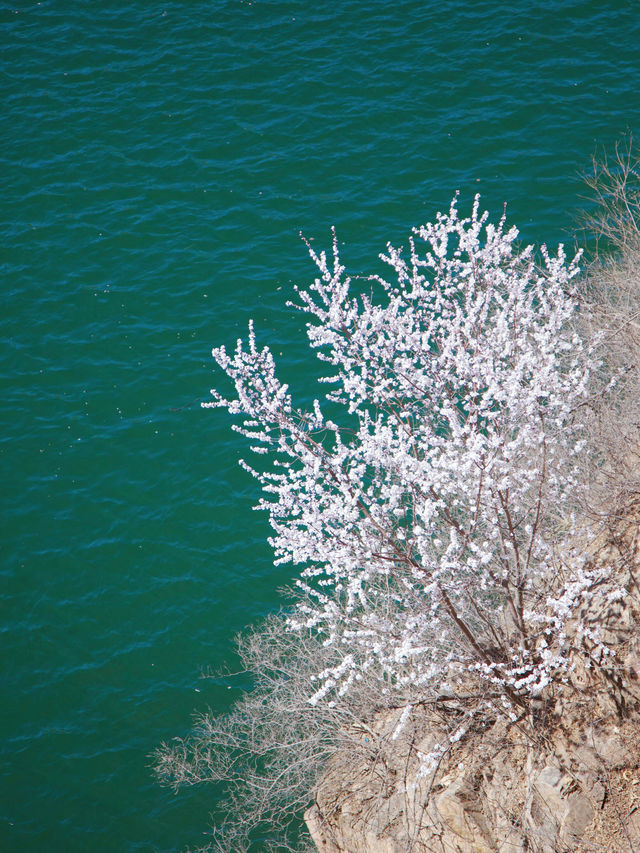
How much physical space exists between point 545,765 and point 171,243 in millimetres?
21751

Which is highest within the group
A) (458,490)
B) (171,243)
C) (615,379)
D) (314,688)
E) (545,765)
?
(615,379)

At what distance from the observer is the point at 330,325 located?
11.6 meters

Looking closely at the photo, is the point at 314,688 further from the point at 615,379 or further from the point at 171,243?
the point at 171,243

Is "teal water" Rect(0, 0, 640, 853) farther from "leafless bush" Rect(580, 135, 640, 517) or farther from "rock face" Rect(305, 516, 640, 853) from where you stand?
"rock face" Rect(305, 516, 640, 853)

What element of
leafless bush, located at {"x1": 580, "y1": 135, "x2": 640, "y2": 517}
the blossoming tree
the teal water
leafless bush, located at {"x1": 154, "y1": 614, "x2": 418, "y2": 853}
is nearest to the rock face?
the blossoming tree

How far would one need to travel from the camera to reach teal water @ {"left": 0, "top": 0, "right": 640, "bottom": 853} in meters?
17.8

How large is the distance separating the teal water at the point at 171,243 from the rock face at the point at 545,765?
5993 mm

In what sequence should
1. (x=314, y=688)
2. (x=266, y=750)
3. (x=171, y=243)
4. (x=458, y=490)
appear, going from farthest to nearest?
(x=171, y=243), (x=266, y=750), (x=314, y=688), (x=458, y=490)

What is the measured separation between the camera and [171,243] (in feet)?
90.1

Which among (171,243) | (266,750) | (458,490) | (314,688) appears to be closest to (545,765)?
(458,490)

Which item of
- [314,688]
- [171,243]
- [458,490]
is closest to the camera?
[458,490]

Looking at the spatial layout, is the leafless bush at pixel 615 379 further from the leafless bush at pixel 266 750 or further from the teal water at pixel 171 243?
the leafless bush at pixel 266 750

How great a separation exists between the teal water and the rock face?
599 cm

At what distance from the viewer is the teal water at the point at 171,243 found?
1781 centimetres
